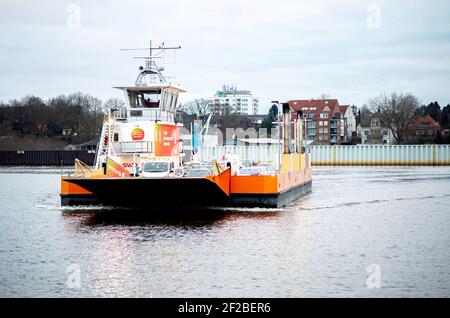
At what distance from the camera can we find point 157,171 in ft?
99.9

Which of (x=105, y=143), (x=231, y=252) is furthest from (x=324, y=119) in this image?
(x=231, y=252)

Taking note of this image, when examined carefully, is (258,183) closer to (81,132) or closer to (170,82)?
(170,82)

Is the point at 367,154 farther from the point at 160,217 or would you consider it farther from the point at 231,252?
the point at 231,252

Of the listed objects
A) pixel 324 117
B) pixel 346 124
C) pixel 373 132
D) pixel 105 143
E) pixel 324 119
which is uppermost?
pixel 324 117

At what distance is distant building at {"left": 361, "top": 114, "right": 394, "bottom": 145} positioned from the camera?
149 metres

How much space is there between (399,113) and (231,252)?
103 m

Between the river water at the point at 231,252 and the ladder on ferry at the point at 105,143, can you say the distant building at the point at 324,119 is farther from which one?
the ladder on ferry at the point at 105,143

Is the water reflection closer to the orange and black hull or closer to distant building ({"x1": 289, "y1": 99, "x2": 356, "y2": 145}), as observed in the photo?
the orange and black hull

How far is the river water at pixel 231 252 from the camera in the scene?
16.8 meters

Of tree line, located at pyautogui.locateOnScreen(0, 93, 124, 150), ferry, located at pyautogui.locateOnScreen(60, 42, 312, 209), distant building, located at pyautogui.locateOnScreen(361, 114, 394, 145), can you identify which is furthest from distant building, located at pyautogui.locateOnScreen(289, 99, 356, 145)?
ferry, located at pyautogui.locateOnScreen(60, 42, 312, 209)

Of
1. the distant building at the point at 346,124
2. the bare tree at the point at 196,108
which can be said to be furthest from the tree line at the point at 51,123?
the distant building at the point at 346,124

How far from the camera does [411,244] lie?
22.6 m

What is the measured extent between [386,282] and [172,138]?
19.3 meters

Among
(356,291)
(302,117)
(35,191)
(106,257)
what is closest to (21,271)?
(106,257)
